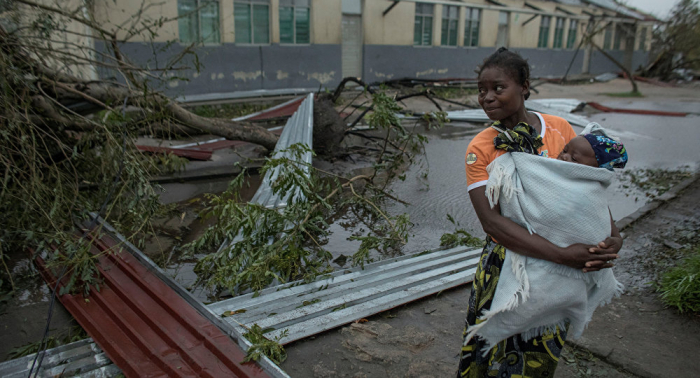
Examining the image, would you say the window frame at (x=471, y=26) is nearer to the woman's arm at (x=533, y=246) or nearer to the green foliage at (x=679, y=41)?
the green foliage at (x=679, y=41)

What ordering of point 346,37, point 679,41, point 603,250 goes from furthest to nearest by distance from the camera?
point 679,41 → point 346,37 → point 603,250

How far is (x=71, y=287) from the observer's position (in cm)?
311

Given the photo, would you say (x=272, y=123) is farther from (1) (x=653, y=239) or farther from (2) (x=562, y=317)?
(2) (x=562, y=317)

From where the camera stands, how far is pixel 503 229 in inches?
63.9

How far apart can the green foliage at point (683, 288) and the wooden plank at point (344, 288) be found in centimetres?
127

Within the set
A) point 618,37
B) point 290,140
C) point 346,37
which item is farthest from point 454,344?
point 618,37

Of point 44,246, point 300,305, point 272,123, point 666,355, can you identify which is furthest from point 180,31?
point 666,355

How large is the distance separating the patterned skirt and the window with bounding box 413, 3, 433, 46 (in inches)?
697

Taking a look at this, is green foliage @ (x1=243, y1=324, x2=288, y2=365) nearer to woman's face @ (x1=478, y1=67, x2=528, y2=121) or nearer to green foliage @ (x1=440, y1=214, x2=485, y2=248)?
woman's face @ (x1=478, y1=67, x2=528, y2=121)

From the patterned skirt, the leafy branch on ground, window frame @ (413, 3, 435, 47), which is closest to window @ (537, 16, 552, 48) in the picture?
window frame @ (413, 3, 435, 47)

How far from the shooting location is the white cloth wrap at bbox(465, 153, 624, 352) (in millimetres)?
1539

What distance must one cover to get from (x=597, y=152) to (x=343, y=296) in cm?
185

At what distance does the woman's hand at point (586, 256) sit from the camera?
1.54 m

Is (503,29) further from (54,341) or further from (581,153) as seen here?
(54,341)
